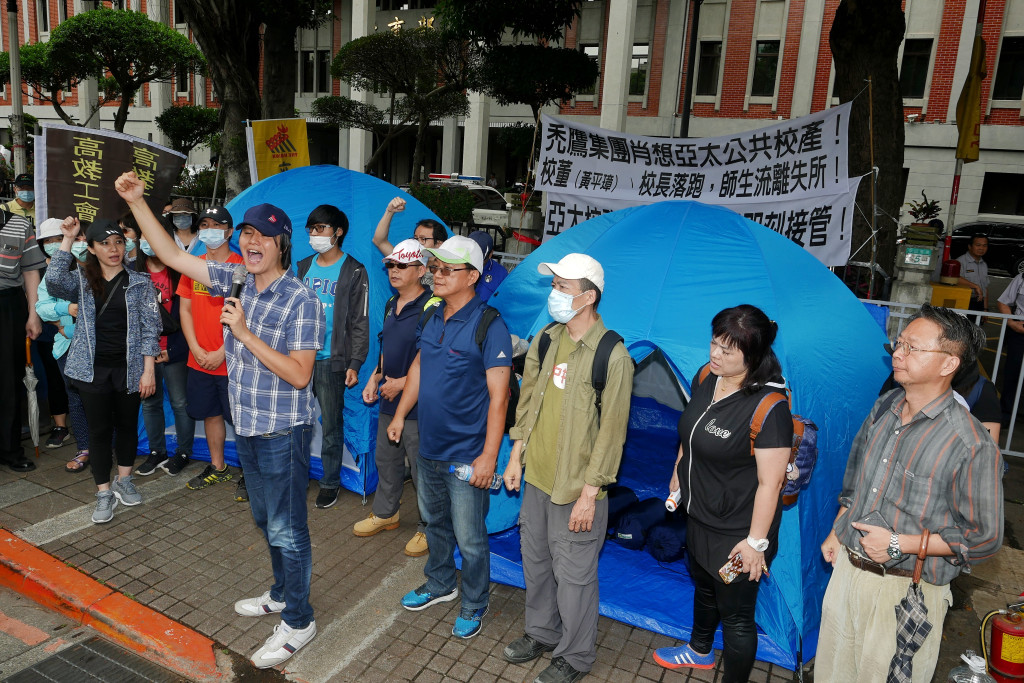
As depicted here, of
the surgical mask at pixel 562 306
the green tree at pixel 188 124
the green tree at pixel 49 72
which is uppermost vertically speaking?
the green tree at pixel 49 72

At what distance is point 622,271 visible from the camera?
Result: 4.07m

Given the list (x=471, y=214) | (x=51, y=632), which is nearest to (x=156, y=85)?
(x=471, y=214)

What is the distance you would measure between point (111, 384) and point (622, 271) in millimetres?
3308

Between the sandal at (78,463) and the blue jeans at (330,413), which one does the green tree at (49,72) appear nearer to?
the sandal at (78,463)

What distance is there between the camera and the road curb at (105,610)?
3549 mm

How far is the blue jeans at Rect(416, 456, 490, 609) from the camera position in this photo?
11.7 ft

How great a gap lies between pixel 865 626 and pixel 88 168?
18.2ft

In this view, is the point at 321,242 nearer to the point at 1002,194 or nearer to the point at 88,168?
the point at 88,168

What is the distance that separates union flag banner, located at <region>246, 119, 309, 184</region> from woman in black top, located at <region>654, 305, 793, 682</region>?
16.7ft

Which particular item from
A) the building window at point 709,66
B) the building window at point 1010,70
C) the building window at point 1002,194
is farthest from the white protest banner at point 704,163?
the building window at point 709,66

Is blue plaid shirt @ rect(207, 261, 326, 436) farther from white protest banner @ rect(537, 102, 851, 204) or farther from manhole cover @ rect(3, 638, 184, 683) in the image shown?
white protest banner @ rect(537, 102, 851, 204)

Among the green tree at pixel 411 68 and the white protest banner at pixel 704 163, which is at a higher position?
the green tree at pixel 411 68

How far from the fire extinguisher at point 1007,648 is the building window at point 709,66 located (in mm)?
24540

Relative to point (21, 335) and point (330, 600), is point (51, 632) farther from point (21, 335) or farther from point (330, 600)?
point (21, 335)
